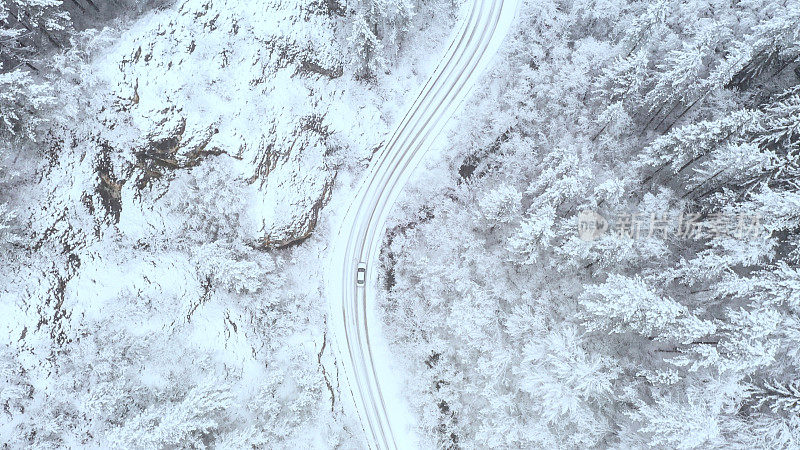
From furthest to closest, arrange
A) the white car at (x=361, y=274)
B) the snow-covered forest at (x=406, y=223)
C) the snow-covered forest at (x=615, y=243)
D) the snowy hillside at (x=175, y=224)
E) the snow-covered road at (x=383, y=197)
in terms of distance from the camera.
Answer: the white car at (x=361, y=274) < the snow-covered road at (x=383, y=197) < the snowy hillside at (x=175, y=224) < the snow-covered forest at (x=406, y=223) < the snow-covered forest at (x=615, y=243)

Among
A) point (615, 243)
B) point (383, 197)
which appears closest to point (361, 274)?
point (383, 197)

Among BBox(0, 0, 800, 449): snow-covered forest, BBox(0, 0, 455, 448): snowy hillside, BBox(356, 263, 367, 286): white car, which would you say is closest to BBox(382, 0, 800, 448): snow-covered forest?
BBox(0, 0, 800, 449): snow-covered forest

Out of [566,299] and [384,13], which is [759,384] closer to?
[566,299]

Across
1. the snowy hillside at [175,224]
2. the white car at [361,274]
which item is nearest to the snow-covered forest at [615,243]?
the white car at [361,274]

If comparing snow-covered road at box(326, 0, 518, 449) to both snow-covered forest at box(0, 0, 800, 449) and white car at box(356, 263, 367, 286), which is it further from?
snow-covered forest at box(0, 0, 800, 449)

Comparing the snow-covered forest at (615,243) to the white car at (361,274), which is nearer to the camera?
the snow-covered forest at (615,243)

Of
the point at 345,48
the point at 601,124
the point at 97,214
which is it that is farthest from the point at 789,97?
the point at 97,214

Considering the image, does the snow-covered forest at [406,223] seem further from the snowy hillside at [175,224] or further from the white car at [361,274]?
the white car at [361,274]
